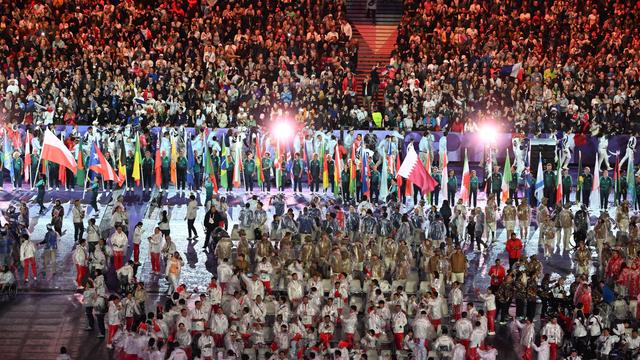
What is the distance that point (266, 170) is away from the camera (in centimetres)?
4022

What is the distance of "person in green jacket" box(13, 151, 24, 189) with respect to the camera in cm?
4016

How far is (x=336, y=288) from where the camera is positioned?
29.9 m

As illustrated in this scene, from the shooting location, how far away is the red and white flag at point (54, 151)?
37.7m

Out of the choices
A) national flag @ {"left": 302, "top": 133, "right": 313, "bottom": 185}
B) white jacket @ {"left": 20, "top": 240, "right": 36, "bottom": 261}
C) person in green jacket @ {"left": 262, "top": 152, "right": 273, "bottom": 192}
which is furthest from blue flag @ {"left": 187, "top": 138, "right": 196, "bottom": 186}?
white jacket @ {"left": 20, "top": 240, "right": 36, "bottom": 261}

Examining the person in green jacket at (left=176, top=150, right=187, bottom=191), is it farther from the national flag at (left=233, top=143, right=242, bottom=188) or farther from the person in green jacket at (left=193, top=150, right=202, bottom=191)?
the national flag at (left=233, top=143, right=242, bottom=188)

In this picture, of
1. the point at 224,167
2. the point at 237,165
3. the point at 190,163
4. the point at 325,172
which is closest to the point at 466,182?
the point at 325,172

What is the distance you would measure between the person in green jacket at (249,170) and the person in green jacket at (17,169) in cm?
681

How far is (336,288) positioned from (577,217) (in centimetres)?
859

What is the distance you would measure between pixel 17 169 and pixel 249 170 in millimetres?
7036

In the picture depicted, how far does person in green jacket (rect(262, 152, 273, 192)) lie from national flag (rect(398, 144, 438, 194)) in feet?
14.9

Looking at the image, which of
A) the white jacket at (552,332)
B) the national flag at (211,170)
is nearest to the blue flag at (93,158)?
the national flag at (211,170)

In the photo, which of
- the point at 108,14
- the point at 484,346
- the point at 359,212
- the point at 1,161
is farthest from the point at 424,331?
the point at 108,14

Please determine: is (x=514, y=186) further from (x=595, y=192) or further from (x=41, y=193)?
(x=41, y=193)

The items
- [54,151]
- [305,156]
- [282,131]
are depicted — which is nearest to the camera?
[54,151]
